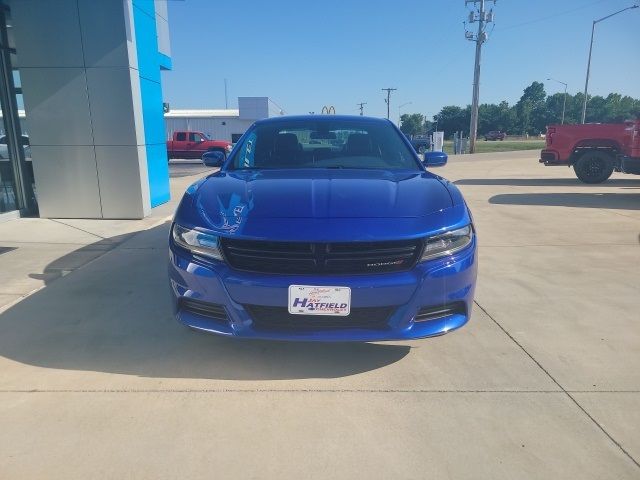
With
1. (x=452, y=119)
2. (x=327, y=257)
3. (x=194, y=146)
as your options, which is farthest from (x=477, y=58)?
(x=452, y=119)

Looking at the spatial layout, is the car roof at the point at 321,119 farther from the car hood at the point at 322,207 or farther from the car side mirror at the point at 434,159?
the car hood at the point at 322,207

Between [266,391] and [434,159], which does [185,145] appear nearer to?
[434,159]

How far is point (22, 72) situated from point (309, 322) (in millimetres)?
7076

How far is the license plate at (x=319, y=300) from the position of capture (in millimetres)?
2436

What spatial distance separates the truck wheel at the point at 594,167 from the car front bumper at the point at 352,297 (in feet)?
40.6

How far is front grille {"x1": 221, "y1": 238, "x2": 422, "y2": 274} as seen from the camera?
2.48 m

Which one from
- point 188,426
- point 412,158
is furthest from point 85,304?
point 412,158

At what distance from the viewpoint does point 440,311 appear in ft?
8.67

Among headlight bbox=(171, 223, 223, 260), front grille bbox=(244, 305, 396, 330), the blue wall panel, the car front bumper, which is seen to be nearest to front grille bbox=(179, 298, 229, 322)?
the car front bumper

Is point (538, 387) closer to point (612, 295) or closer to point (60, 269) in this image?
point (612, 295)

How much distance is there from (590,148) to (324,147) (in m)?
11.7

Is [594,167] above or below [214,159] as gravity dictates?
below

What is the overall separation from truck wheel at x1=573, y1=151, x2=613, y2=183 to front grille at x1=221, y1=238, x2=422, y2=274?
41.6 feet

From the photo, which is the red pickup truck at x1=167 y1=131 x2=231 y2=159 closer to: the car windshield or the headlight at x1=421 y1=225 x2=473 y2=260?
the car windshield
